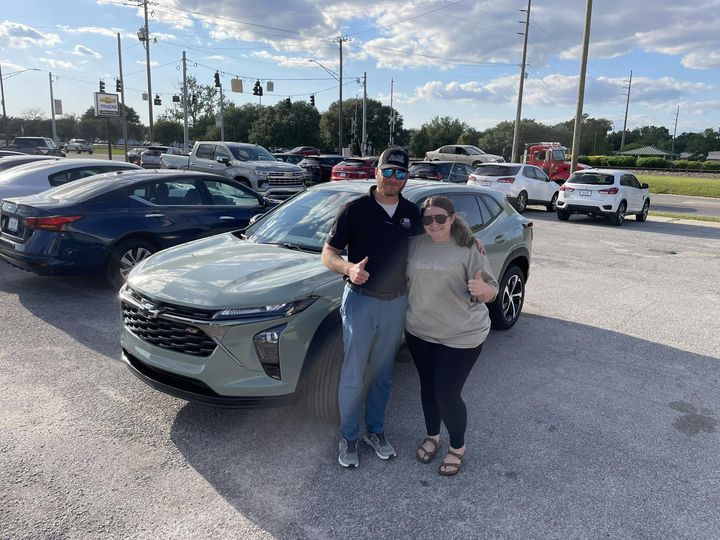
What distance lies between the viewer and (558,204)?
52.4 feet

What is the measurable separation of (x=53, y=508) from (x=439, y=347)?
2.09m

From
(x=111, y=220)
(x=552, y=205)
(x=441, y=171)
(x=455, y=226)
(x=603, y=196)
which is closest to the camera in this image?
(x=455, y=226)

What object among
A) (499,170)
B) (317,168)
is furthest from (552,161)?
(317,168)

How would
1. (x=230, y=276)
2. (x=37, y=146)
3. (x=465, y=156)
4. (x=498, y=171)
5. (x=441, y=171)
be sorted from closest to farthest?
(x=230, y=276) < (x=498, y=171) < (x=441, y=171) < (x=465, y=156) < (x=37, y=146)

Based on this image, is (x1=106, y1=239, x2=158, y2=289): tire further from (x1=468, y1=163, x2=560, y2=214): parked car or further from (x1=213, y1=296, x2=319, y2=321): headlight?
(x1=468, y1=163, x2=560, y2=214): parked car

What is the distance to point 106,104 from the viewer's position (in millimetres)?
31469

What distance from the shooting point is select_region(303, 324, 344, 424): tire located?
3061 mm

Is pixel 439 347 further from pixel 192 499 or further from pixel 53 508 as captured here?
pixel 53 508

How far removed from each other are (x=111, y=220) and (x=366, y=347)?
4.48 meters

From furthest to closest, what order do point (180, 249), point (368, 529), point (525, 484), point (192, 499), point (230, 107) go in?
point (230, 107) < point (180, 249) < point (525, 484) < point (192, 499) < point (368, 529)

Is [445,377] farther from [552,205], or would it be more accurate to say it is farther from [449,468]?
[552,205]

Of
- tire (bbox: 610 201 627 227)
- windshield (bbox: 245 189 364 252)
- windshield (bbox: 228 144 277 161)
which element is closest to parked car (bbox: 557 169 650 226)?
tire (bbox: 610 201 627 227)

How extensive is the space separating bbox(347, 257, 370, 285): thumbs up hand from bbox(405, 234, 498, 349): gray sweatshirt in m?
0.29

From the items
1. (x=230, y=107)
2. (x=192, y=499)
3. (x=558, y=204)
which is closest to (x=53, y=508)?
(x=192, y=499)
